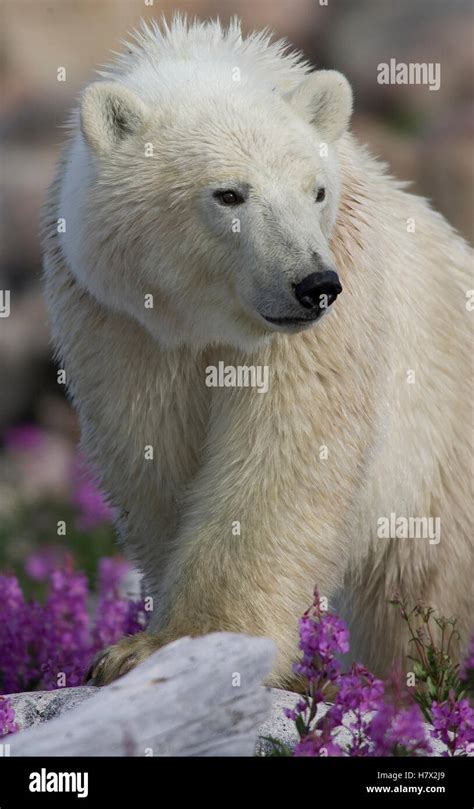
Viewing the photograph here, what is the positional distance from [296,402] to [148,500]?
786 mm

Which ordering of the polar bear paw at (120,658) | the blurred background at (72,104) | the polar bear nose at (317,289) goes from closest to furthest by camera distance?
1. the polar bear nose at (317,289)
2. the polar bear paw at (120,658)
3. the blurred background at (72,104)

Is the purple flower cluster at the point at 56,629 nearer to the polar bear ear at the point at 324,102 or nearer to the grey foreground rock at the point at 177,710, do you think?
the grey foreground rock at the point at 177,710

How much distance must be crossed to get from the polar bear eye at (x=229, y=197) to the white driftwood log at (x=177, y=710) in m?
1.53

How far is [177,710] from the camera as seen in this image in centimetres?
315

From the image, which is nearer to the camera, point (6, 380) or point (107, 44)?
point (6, 380)

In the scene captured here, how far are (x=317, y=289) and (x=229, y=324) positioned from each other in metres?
0.47

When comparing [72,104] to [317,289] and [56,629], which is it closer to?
[56,629]

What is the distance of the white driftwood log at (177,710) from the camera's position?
3076 mm

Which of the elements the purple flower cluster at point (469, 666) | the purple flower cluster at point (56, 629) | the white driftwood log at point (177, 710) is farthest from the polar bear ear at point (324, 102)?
the purple flower cluster at point (469, 666)

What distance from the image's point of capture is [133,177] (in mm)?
4363

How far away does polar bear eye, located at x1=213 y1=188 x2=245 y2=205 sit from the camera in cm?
420

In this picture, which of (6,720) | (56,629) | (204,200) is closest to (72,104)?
(56,629)
